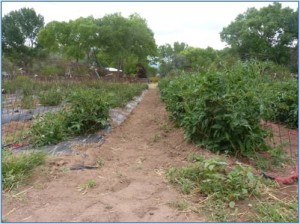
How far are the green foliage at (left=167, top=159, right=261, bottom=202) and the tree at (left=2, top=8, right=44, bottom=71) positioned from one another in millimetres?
32298

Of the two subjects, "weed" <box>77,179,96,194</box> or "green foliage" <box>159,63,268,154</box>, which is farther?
"green foliage" <box>159,63,268,154</box>

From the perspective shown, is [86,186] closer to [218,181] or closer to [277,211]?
[218,181]

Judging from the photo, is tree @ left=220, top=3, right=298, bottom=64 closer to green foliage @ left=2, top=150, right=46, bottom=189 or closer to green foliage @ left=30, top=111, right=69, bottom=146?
green foliage @ left=30, top=111, right=69, bottom=146

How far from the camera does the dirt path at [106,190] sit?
251 cm

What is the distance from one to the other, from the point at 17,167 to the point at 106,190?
1.01 m

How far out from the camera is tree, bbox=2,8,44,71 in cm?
3278

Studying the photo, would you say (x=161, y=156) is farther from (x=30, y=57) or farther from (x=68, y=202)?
(x=30, y=57)

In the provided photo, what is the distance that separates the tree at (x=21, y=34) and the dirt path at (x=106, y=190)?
3126cm

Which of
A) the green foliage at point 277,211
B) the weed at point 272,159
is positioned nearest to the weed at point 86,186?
the green foliage at point 277,211

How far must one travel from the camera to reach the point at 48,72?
18.1 meters

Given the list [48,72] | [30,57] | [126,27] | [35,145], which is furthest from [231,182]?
[30,57]

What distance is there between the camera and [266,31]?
→ 27078mm

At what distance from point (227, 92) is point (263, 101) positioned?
1.45ft

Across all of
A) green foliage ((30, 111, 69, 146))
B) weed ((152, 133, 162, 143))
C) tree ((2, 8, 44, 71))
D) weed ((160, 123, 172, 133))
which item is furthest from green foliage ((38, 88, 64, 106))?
tree ((2, 8, 44, 71))
